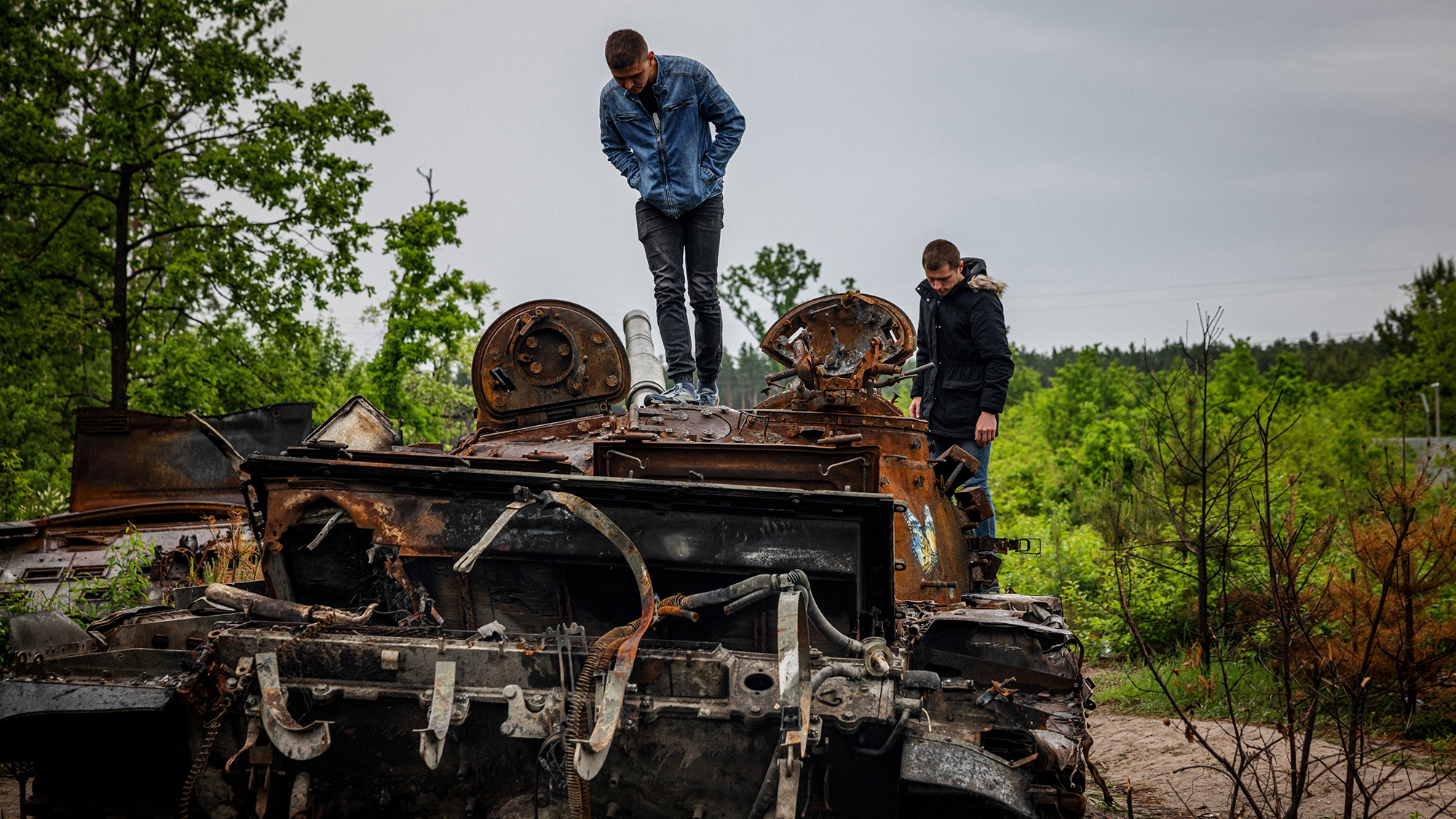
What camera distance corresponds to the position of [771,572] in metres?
4.52

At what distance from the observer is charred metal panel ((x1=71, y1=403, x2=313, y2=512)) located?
37.0 feet

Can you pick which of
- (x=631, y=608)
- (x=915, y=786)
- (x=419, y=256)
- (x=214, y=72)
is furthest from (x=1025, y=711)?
(x=214, y=72)

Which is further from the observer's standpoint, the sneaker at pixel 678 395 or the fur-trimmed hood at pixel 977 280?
the fur-trimmed hood at pixel 977 280

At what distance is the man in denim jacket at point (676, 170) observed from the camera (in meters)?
7.02

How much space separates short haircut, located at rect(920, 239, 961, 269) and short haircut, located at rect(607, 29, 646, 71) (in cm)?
253

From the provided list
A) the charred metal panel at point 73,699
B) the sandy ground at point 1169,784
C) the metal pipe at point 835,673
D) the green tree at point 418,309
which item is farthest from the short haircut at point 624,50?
the green tree at point 418,309

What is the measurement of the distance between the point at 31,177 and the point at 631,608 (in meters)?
22.4

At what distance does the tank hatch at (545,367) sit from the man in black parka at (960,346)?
2.43 metres

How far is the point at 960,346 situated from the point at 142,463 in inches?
359

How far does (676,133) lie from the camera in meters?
7.02

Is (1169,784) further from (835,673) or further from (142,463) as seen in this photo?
(142,463)

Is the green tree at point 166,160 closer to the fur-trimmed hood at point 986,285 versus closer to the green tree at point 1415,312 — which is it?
the fur-trimmed hood at point 986,285

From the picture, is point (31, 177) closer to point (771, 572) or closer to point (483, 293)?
point (483, 293)

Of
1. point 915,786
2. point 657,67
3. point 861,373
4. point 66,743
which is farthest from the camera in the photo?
point 657,67
